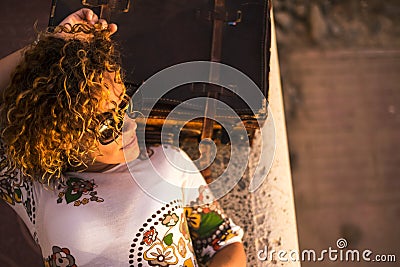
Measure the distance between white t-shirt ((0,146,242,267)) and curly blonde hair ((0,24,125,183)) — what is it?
0.06 metres

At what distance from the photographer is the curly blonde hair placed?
0.93 m

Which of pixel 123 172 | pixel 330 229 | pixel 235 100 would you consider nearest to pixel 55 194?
pixel 123 172

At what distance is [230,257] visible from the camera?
1.22 metres

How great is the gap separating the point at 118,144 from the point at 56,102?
0.16m

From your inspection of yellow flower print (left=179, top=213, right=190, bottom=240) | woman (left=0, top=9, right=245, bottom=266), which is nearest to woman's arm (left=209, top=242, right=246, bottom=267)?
woman (left=0, top=9, right=245, bottom=266)

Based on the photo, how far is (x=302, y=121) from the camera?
7.50 ft

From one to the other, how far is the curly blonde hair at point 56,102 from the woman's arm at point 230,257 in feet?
1.30

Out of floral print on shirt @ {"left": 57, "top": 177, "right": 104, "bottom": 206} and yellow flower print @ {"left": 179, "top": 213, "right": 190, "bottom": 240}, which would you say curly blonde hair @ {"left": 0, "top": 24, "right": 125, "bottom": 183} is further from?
yellow flower print @ {"left": 179, "top": 213, "right": 190, "bottom": 240}

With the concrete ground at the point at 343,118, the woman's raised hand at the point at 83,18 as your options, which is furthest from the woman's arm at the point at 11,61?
the concrete ground at the point at 343,118

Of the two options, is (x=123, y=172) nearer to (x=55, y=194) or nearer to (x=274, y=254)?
(x=55, y=194)

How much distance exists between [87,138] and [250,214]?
69 centimetres

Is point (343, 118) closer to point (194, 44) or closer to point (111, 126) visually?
point (194, 44)
